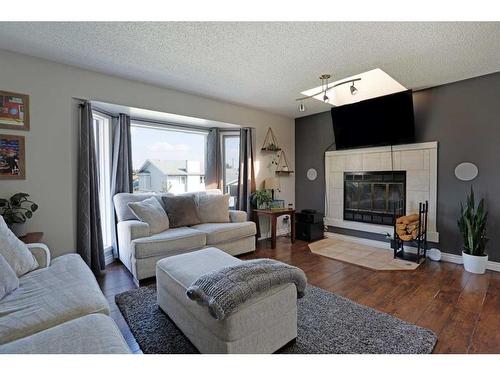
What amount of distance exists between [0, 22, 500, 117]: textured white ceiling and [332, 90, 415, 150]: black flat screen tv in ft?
1.13

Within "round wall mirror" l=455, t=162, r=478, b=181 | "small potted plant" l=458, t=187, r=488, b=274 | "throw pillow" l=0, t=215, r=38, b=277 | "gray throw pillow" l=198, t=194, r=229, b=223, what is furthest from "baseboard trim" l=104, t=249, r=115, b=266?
"round wall mirror" l=455, t=162, r=478, b=181

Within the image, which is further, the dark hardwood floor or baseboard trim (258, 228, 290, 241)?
baseboard trim (258, 228, 290, 241)

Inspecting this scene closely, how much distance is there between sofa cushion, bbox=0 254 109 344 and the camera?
119 cm

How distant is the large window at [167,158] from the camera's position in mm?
3711

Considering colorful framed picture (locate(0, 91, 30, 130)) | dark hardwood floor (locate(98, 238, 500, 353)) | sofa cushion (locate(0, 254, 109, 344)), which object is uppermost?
colorful framed picture (locate(0, 91, 30, 130))

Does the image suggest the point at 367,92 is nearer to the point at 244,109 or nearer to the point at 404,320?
the point at 244,109

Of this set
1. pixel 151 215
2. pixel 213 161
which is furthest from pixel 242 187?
pixel 151 215

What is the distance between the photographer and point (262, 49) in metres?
2.29

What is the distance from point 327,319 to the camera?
192cm

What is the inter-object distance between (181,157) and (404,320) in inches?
141

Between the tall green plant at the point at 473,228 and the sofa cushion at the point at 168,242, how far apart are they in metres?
3.13

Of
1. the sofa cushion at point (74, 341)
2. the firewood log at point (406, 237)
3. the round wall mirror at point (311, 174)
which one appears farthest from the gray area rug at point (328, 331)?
the round wall mirror at point (311, 174)

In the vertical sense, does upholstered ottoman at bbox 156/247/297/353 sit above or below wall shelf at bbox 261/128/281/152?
below

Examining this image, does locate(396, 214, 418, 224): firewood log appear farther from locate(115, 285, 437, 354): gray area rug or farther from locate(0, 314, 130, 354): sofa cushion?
locate(0, 314, 130, 354): sofa cushion
